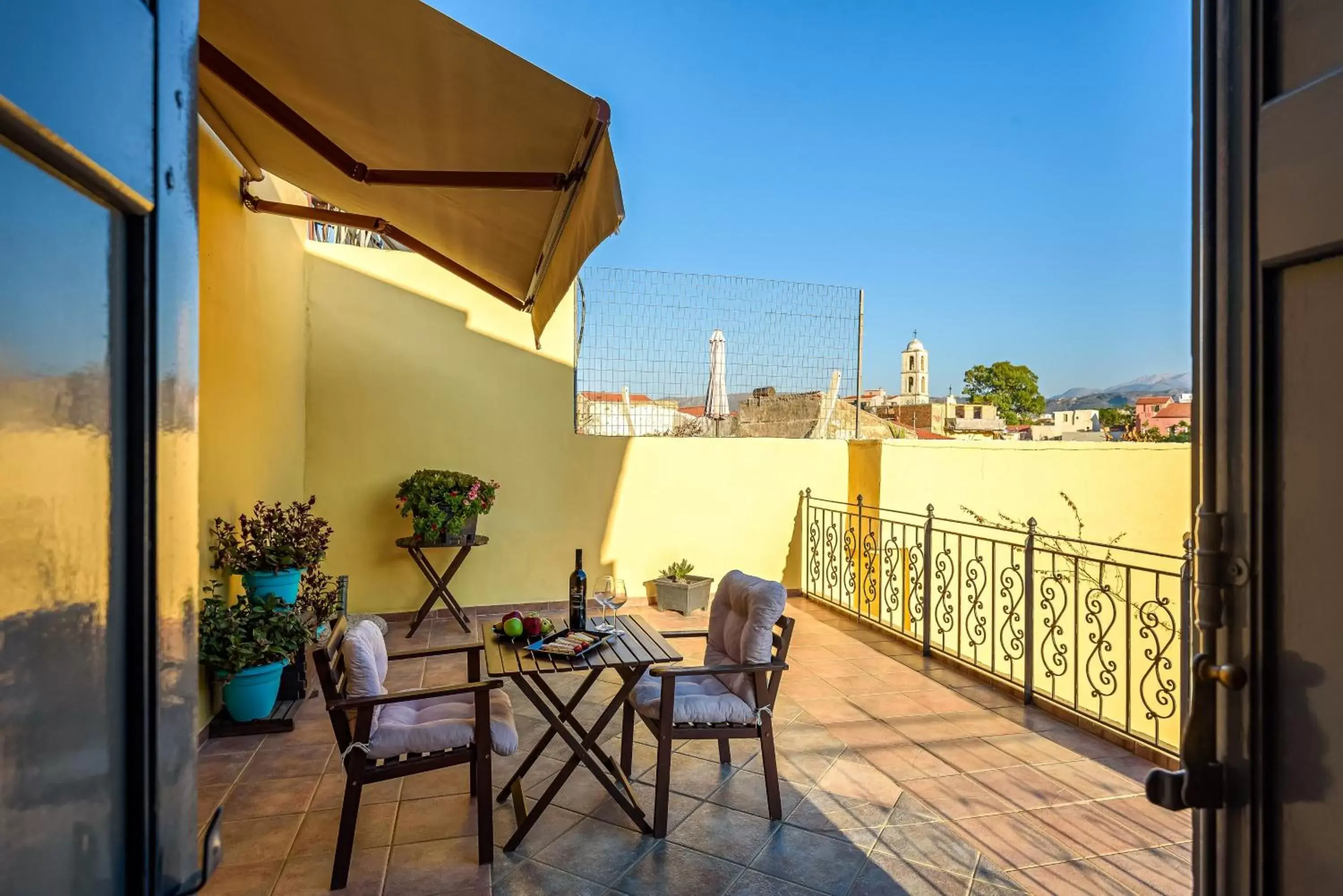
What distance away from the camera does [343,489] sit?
5.96 m

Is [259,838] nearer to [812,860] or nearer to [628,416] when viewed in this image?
[812,860]

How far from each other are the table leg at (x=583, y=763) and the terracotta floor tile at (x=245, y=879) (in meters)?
0.74

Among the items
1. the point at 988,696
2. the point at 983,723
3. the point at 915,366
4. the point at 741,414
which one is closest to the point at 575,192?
the point at 983,723

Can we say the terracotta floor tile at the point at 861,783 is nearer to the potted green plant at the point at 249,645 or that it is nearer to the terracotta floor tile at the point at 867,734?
the terracotta floor tile at the point at 867,734

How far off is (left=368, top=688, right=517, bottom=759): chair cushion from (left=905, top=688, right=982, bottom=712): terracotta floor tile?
2.48m

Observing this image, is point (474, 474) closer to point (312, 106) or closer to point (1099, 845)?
point (312, 106)

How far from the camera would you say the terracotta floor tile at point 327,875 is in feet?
7.89

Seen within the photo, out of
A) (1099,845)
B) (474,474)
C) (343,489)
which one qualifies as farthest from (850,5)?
Answer: (1099,845)

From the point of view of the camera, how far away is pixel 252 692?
3.66 meters

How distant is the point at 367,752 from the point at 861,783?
203 cm

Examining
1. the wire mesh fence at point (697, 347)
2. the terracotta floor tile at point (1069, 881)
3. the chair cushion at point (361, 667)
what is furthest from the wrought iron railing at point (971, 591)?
the chair cushion at point (361, 667)

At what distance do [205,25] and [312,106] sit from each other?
0.39m

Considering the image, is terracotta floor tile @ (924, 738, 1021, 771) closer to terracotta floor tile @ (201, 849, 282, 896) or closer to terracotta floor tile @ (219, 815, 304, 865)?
terracotta floor tile @ (201, 849, 282, 896)

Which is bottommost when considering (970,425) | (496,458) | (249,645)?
(249,645)
